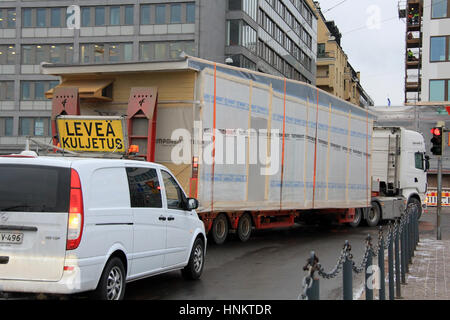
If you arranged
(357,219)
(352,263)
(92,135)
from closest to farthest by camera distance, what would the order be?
1. (352,263)
2. (92,135)
3. (357,219)

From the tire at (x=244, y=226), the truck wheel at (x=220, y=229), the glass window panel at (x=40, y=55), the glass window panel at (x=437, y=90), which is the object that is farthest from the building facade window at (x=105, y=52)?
the truck wheel at (x=220, y=229)

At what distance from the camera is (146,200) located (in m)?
7.69

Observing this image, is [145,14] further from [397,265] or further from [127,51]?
[397,265]

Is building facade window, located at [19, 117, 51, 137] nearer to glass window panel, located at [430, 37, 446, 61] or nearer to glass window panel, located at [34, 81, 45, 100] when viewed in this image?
glass window panel, located at [34, 81, 45, 100]

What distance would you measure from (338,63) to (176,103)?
258 feet

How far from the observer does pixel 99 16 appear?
52.8m

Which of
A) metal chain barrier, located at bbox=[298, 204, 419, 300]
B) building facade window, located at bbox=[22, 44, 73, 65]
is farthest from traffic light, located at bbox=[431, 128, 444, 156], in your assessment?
building facade window, located at bbox=[22, 44, 73, 65]

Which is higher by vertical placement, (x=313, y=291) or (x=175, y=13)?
(x=175, y=13)

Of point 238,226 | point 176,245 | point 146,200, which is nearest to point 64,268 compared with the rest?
point 146,200

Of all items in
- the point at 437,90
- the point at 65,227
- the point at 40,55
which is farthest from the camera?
the point at 40,55

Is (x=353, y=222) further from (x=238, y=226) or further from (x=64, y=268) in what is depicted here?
(x=64, y=268)

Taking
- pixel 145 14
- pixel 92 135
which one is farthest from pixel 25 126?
pixel 92 135

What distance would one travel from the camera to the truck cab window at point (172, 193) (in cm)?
838

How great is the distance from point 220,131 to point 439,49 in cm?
3976
